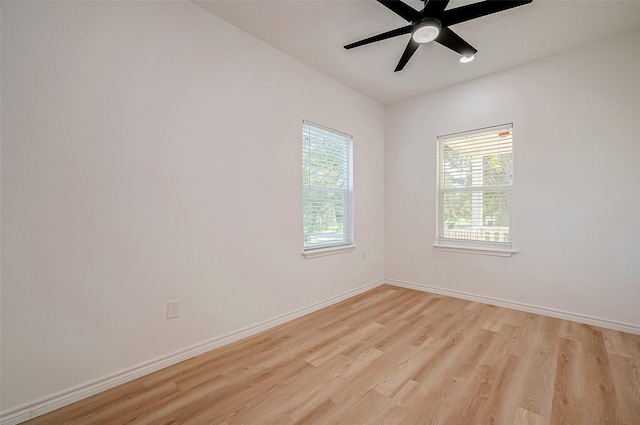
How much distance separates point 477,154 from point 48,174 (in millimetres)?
4109

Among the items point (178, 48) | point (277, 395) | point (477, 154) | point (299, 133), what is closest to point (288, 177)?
point (299, 133)

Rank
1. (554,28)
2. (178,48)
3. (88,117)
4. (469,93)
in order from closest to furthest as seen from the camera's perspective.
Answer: (88,117), (178,48), (554,28), (469,93)

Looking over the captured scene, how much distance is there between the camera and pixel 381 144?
4.21 metres

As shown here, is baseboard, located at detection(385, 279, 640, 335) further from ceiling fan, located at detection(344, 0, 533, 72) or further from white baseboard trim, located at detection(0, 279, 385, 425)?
ceiling fan, located at detection(344, 0, 533, 72)

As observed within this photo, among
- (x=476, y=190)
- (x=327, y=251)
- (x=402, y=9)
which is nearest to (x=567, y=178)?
(x=476, y=190)

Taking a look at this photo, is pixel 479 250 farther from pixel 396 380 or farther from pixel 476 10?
pixel 476 10

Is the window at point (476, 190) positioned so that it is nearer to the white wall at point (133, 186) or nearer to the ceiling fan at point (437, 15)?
the ceiling fan at point (437, 15)

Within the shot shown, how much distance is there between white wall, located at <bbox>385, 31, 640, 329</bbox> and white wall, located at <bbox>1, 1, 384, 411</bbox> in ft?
7.78

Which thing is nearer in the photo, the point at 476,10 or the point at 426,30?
the point at 476,10

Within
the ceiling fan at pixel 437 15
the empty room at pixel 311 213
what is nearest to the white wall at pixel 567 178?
the empty room at pixel 311 213

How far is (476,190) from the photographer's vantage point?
3.48 m

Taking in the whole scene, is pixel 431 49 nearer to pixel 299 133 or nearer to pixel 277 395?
pixel 299 133

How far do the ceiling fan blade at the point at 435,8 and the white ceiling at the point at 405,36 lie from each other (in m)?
0.34

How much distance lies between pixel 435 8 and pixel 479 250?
2.73 metres
